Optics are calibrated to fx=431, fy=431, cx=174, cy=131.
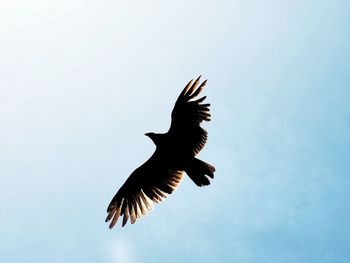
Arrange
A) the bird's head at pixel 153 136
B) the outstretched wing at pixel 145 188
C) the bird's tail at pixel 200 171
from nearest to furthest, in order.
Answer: the bird's tail at pixel 200 171
the bird's head at pixel 153 136
the outstretched wing at pixel 145 188

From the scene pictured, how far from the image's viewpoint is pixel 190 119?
42.1 ft

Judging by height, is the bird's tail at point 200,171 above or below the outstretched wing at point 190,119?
below

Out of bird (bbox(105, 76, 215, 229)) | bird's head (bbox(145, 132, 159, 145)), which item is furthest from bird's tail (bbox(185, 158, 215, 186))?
bird's head (bbox(145, 132, 159, 145))

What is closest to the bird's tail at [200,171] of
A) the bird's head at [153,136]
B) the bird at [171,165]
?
the bird at [171,165]

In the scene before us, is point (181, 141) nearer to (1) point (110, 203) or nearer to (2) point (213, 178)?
(2) point (213, 178)

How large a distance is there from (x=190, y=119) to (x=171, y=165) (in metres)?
2.03

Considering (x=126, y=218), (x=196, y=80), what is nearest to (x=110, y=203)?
(x=126, y=218)

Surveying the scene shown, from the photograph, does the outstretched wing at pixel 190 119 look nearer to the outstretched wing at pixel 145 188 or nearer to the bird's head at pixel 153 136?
the bird's head at pixel 153 136

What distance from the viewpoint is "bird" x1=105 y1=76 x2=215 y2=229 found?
41.7 feet

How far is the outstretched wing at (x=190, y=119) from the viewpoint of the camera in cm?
1270

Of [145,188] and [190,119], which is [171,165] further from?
[190,119]

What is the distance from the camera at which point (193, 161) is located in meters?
12.9

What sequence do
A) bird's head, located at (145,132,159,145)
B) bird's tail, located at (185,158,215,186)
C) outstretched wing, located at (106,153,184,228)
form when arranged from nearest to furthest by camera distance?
1. bird's tail, located at (185,158,215,186)
2. bird's head, located at (145,132,159,145)
3. outstretched wing, located at (106,153,184,228)

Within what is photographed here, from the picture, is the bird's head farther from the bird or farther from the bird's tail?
the bird's tail
